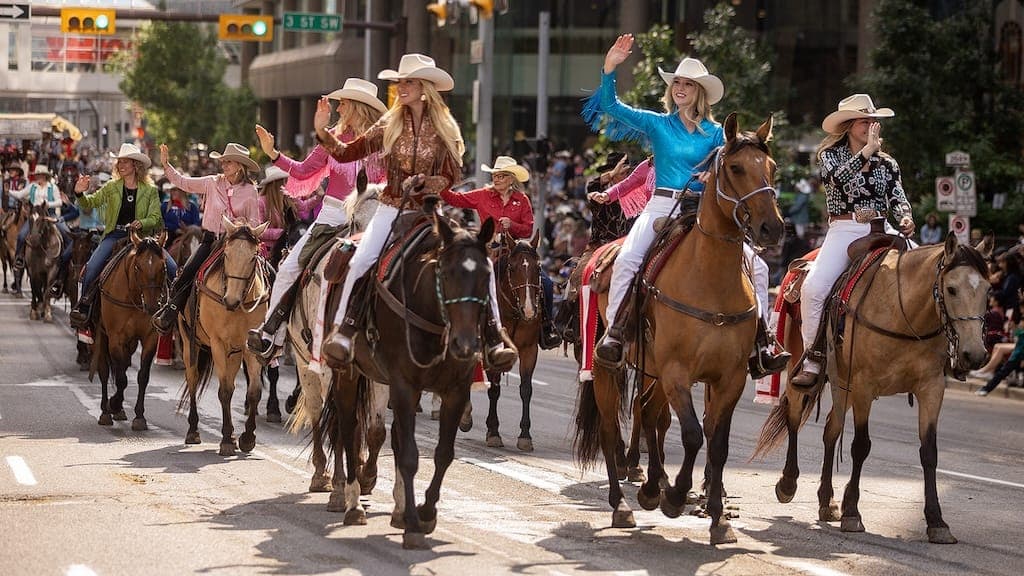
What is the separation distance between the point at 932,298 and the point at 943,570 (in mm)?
2306

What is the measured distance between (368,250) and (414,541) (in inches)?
82.2

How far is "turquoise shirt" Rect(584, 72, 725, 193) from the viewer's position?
12.0 m

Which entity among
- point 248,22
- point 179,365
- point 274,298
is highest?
point 248,22

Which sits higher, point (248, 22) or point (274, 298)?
point (248, 22)

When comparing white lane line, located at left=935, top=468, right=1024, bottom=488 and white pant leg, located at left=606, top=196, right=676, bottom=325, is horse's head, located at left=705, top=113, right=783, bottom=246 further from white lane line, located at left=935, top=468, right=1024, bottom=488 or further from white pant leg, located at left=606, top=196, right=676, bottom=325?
white lane line, located at left=935, top=468, right=1024, bottom=488

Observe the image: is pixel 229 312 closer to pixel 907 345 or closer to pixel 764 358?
pixel 764 358

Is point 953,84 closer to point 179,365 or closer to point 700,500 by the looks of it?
point 179,365

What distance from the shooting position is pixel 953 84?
33688 mm

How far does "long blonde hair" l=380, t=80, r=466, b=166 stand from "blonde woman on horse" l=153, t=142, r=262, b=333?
516 centimetres

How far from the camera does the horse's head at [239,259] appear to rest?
15.5m

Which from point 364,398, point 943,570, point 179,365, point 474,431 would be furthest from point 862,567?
point 179,365

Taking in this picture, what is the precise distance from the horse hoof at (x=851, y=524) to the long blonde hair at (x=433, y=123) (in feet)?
11.6

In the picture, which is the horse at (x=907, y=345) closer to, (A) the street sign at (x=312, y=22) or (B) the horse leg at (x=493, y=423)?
(B) the horse leg at (x=493, y=423)

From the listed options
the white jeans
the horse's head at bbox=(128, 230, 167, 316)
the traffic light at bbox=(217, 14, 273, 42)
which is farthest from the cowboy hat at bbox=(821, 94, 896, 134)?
the traffic light at bbox=(217, 14, 273, 42)
